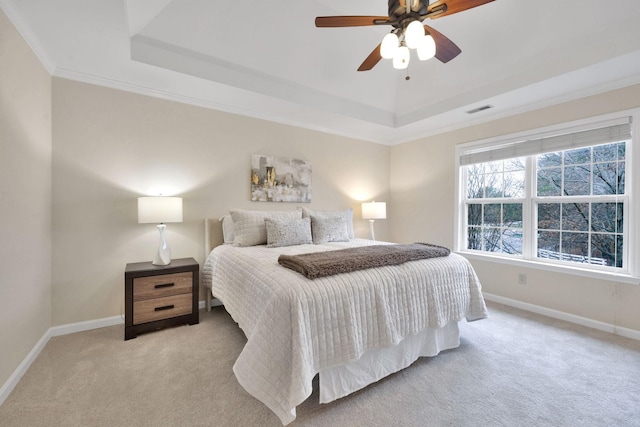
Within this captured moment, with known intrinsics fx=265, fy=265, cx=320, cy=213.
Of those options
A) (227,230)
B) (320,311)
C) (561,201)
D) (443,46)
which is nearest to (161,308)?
(227,230)

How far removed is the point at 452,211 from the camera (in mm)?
3818

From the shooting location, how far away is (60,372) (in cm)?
182

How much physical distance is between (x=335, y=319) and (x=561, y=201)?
2992 mm

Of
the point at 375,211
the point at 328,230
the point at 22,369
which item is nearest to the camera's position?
the point at 22,369

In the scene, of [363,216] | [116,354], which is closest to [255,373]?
[116,354]

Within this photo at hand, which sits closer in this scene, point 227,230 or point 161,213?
point 161,213

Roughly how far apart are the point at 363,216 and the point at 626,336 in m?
2.94

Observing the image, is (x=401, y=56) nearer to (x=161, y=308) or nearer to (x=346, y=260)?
(x=346, y=260)

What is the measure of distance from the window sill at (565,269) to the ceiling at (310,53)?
1764mm

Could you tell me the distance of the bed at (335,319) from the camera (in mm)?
1340

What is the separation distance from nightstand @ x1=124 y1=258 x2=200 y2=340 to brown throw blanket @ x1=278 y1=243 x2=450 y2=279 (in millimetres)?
1270

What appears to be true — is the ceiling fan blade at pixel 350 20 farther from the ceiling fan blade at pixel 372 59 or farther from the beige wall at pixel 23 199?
the beige wall at pixel 23 199

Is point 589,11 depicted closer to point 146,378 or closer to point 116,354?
point 146,378

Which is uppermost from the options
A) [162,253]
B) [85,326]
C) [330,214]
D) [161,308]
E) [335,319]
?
[330,214]
